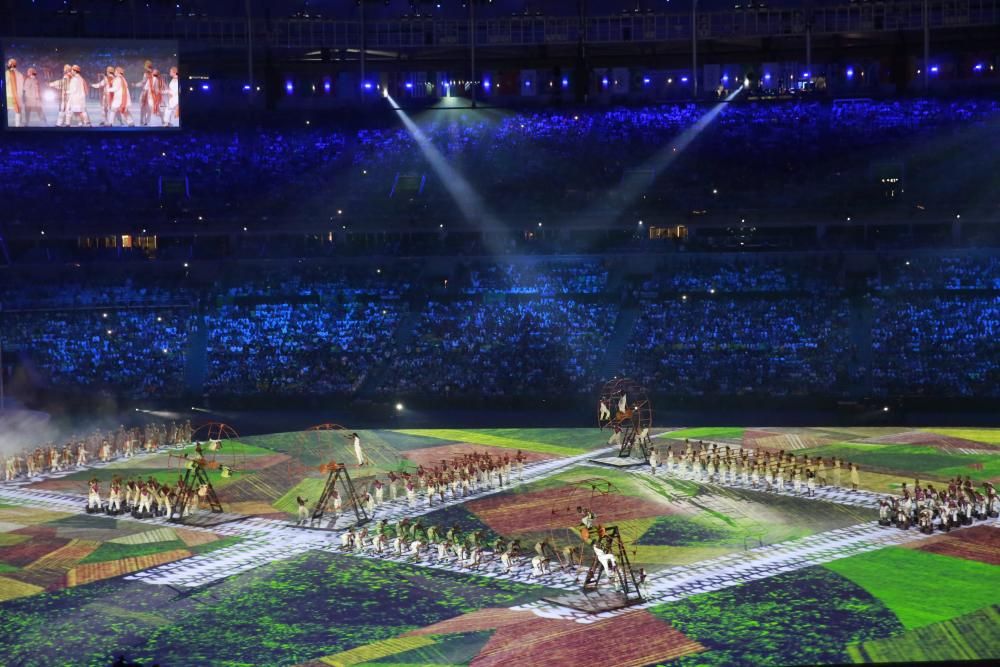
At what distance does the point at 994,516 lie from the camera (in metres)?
35.7

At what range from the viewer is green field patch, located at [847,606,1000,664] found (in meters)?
25.0

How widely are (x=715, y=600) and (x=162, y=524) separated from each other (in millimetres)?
18120

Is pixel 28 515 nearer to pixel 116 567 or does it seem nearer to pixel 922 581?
pixel 116 567

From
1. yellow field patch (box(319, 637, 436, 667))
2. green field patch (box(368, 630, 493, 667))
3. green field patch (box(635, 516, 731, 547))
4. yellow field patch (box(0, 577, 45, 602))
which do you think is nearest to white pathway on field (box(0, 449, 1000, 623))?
green field patch (box(635, 516, 731, 547))

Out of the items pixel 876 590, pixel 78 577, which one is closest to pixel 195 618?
pixel 78 577

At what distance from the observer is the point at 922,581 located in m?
30.2

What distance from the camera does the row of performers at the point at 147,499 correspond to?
38.0 m

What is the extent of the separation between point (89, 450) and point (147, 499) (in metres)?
10.6

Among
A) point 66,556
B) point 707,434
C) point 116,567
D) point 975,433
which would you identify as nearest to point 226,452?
point 66,556

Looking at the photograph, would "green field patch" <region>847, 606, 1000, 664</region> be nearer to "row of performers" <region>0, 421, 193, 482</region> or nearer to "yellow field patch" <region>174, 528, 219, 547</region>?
"yellow field patch" <region>174, 528, 219, 547</region>

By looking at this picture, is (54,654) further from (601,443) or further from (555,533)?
(601,443)

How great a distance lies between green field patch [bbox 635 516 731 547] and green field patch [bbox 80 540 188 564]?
45.2 ft

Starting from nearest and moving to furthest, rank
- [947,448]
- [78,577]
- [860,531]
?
[78,577]
[860,531]
[947,448]

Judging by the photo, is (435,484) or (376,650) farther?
(435,484)
